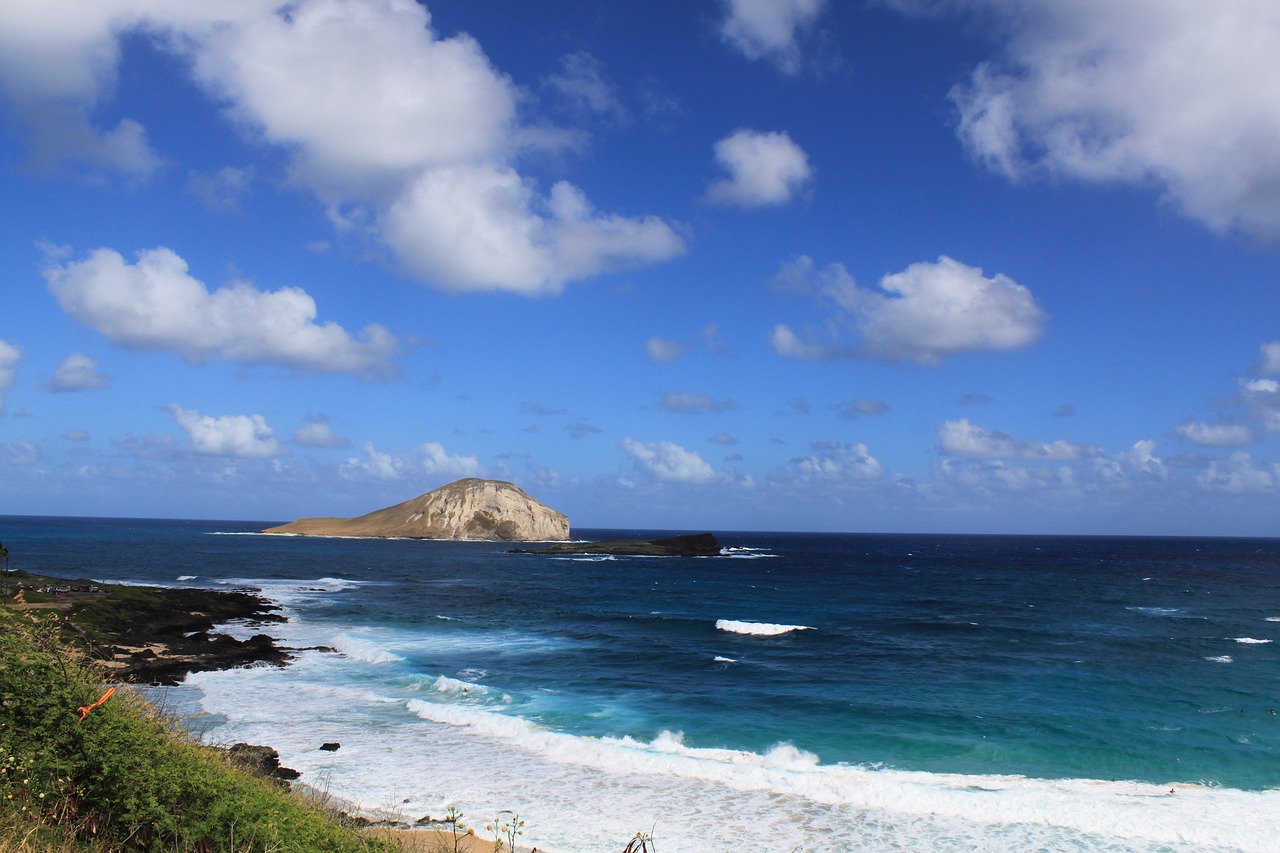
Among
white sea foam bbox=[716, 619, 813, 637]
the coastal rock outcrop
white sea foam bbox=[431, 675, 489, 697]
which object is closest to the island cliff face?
the coastal rock outcrop

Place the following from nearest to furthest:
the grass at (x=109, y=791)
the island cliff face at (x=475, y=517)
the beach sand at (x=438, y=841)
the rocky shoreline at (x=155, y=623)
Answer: the grass at (x=109, y=791)
the beach sand at (x=438, y=841)
the rocky shoreline at (x=155, y=623)
the island cliff face at (x=475, y=517)

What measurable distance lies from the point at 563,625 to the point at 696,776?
80.4 ft

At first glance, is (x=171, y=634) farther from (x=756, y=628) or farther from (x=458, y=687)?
(x=756, y=628)

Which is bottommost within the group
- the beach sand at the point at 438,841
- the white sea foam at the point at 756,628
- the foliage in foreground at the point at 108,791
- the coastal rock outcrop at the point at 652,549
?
the coastal rock outcrop at the point at 652,549

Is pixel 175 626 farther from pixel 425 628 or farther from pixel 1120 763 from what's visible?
pixel 1120 763

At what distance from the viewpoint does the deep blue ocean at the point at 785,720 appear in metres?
15.5

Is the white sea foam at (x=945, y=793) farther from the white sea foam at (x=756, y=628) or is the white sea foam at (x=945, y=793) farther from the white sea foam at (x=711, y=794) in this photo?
the white sea foam at (x=756, y=628)

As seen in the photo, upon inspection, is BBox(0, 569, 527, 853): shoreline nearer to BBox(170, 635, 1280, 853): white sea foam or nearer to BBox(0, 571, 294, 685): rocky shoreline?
BBox(0, 571, 294, 685): rocky shoreline

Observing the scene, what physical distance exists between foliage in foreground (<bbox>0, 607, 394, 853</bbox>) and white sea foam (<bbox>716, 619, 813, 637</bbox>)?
32286 millimetres

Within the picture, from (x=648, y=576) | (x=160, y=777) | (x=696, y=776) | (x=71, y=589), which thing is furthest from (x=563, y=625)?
(x=648, y=576)

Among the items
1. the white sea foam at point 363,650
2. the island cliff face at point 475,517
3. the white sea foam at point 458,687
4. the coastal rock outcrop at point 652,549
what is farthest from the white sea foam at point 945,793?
the island cliff face at point 475,517

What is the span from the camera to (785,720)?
2269 cm

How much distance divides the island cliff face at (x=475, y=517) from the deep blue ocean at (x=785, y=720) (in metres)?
96.7

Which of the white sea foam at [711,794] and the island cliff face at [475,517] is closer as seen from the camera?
the white sea foam at [711,794]
